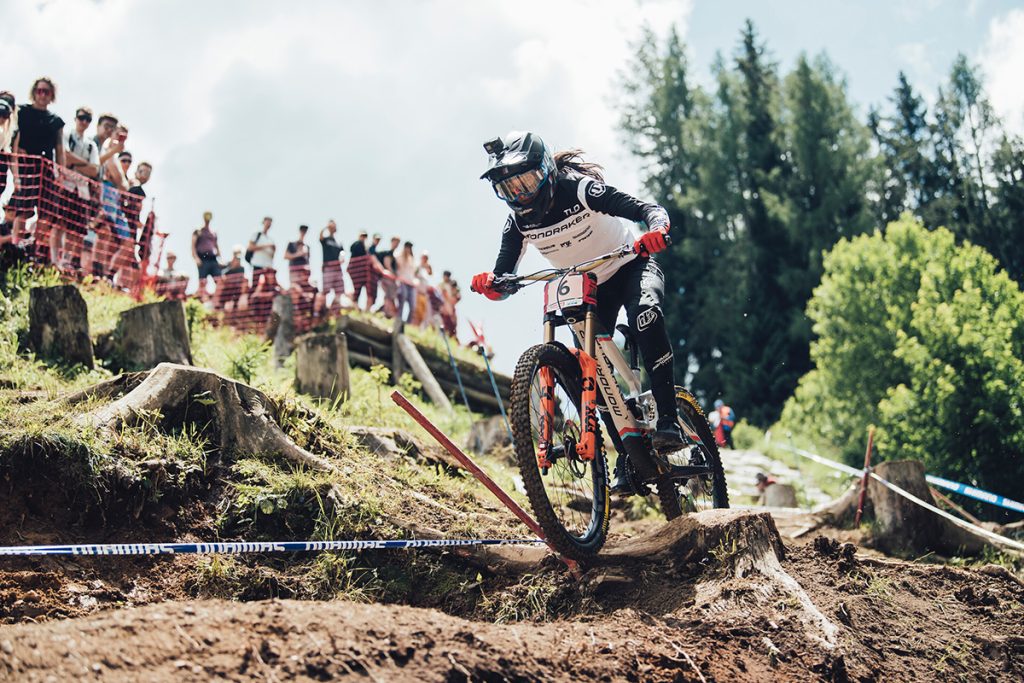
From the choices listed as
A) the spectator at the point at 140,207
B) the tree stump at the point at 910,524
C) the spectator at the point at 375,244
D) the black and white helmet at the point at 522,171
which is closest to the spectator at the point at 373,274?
the spectator at the point at 375,244

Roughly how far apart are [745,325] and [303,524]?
39.1 m

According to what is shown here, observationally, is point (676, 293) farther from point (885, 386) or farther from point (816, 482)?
point (816, 482)

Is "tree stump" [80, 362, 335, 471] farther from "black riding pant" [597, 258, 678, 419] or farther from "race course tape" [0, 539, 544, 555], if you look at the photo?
"black riding pant" [597, 258, 678, 419]

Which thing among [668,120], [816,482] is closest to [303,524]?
[816,482]

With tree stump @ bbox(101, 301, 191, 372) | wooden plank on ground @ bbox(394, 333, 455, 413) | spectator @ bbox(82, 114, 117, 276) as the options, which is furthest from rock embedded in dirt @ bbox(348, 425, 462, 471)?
wooden plank on ground @ bbox(394, 333, 455, 413)

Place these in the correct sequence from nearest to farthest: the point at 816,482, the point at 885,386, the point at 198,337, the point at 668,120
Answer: the point at 198,337 → the point at 816,482 → the point at 885,386 → the point at 668,120

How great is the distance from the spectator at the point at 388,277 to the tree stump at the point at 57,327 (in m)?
9.45

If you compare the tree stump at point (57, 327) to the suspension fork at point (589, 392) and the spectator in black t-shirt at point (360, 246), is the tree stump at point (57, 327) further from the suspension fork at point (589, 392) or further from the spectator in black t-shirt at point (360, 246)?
the spectator in black t-shirt at point (360, 246)

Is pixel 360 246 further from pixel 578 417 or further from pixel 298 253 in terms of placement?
pixel 578 417

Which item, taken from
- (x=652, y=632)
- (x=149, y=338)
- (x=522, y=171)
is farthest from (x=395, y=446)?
(x=652, y=632)

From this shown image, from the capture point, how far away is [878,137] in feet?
168

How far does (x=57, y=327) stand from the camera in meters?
8.00

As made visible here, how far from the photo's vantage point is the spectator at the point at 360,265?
17.7m

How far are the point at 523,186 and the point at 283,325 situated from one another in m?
10.3
